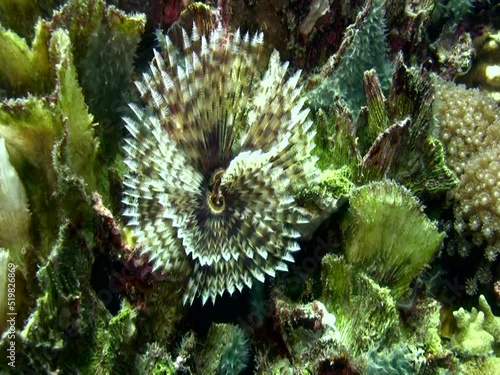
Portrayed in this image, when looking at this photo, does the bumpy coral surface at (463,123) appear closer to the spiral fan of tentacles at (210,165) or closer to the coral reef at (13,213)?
the spiral fan of tentacles at (210,165)

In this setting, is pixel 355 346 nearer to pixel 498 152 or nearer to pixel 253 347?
pixel 253 347

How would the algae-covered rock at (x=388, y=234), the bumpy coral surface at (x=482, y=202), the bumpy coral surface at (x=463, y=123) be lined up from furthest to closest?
the bumpy coral surface at (x=463, y=123) < the bumpy coral surface at (x=482, y=202) < the algae-covered rock at (x=388, y=234)

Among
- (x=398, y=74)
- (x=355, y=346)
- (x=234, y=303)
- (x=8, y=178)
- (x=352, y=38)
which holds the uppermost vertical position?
(x=352, y=38)

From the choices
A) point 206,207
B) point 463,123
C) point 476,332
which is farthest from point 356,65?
point 476,332

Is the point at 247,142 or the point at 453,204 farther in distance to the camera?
the point at 453,204

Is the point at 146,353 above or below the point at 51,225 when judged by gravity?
below

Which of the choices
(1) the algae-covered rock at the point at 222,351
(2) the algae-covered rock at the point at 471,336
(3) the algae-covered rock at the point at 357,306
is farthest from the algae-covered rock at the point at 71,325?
(2) the algae-covered rock at the point at 471,336

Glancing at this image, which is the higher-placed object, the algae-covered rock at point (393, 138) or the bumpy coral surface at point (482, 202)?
the algae-covered rock at point (393, 138)

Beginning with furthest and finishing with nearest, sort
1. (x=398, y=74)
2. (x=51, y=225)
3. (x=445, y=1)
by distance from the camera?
(x=445, y=1) < (x=398, y=74) < (x=51, y=225)

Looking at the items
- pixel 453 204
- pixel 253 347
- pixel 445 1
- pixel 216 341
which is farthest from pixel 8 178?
pixel 445 1
